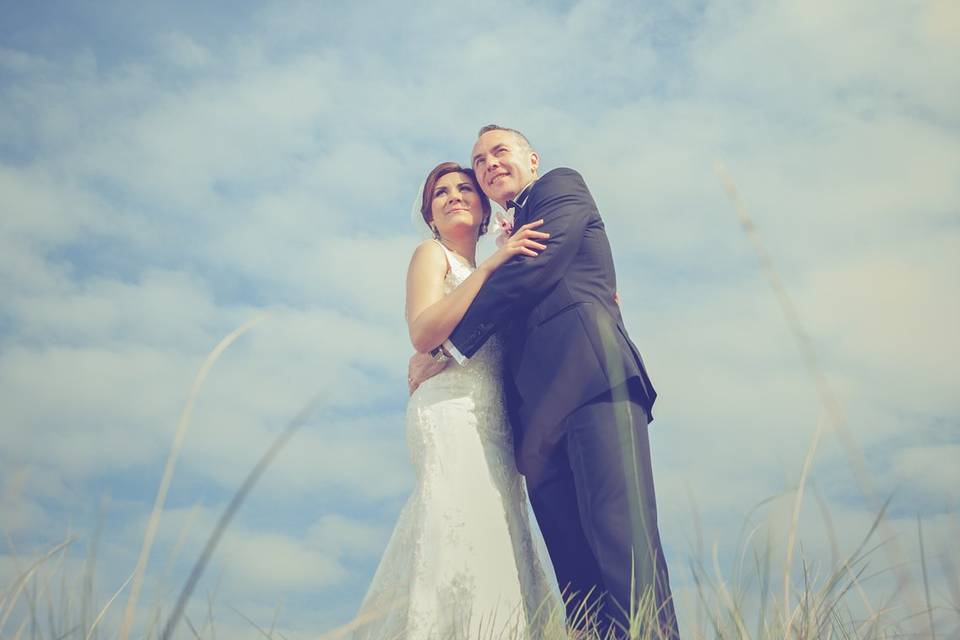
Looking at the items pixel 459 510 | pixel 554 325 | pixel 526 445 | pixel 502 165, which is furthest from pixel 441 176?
pixel 459 510

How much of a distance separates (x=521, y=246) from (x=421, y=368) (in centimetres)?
82

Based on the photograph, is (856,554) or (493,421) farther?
(493,421)

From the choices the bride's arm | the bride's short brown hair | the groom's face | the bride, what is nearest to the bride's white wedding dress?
the bride

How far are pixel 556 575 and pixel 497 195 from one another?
1.97 metres

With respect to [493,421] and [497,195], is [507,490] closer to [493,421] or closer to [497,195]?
[493,421]

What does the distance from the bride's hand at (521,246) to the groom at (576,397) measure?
3cm

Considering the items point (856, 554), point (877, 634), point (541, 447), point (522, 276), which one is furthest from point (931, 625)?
point (522, 276)

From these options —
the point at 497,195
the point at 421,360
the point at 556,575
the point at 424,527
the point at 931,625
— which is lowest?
the point at 931,625

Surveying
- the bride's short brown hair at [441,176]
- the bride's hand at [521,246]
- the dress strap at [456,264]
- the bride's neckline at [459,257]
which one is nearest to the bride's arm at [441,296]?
the bride's hand at [521,246]

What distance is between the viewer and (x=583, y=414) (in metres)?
3.46

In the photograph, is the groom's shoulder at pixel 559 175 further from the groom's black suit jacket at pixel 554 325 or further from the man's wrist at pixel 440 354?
the man's wrist at pixel 440 354

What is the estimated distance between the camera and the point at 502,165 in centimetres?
440

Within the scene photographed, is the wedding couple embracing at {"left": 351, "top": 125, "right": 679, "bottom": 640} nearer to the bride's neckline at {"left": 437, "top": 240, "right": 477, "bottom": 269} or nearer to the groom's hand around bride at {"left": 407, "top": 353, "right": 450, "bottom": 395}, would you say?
the groom's hand around bride at {"left": 407, "top": 353, "right": 450, "bottom": 395}

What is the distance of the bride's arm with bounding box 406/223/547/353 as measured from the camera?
3740mm
